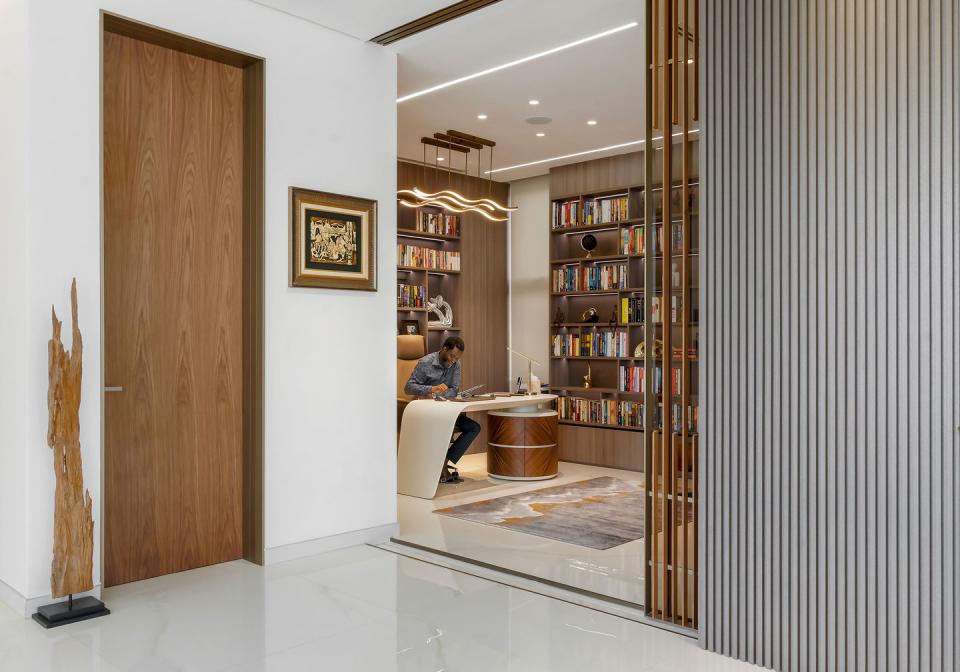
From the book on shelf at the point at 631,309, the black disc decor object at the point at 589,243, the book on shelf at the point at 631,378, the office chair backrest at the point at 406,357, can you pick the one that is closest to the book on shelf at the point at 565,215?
the black disc decor object at the point at 589,243

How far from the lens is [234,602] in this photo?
11.8 ft

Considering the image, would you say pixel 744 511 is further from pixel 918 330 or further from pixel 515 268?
pixel 515 268

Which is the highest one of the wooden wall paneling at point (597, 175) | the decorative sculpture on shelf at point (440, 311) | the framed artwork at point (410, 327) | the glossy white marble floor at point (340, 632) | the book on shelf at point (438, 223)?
the wooden wall paneling at point (597, 175)

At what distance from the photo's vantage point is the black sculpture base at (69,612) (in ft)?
10.6

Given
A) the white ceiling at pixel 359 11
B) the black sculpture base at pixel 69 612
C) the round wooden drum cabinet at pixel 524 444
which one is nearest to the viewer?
the black sculpture base at pixel 69 612

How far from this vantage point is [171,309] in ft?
13.2

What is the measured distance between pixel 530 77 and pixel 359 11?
4.74ft

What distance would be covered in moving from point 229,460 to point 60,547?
110cm

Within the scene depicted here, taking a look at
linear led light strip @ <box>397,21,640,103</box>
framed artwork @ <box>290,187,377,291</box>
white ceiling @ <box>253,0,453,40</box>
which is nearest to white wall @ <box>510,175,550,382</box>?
linear led light strip @ <box>397,21,640,103</box>

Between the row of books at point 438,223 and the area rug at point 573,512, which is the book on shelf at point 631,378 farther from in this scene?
the row of books at point 438,223

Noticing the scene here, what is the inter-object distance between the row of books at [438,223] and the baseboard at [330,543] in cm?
378

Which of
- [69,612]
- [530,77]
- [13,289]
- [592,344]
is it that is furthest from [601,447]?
[13,289]

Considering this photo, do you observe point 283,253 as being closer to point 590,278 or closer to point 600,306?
point 590,278

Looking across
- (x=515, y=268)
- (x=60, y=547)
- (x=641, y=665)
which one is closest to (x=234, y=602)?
(x=60, y=547)
